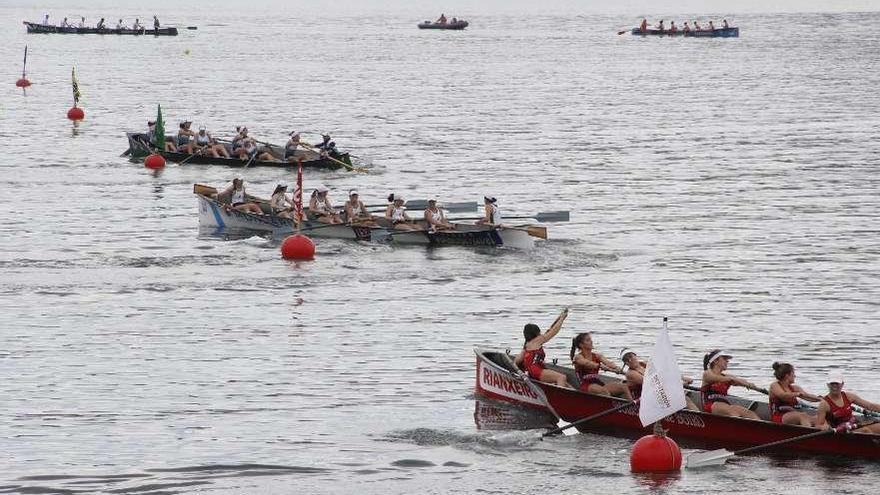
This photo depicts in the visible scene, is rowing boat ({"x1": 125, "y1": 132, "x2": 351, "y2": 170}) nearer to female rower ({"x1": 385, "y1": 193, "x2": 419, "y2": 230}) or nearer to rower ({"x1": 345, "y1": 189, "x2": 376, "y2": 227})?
rower ({"x1": 345, "y1": 189, "x2": 376, "y2": 227})

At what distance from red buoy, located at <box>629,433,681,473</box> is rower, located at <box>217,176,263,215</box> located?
31.6 metres

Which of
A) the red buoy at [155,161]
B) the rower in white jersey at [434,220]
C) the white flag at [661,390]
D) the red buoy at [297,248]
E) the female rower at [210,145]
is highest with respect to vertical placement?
the female rower at [210,145]

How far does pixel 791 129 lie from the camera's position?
358 feet

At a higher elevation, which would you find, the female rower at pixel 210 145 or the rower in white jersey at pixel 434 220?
the female rower at pixel 210 145

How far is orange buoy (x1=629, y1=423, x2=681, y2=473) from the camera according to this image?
31719 mm

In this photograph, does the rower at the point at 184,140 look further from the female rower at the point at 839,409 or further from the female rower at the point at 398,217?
the female rower at the point at 839,409

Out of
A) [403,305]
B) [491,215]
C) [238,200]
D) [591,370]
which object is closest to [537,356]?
[591,370]

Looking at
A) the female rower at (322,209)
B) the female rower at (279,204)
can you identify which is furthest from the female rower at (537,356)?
the female rower at (279,204)

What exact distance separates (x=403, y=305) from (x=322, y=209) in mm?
12175

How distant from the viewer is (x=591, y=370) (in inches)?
1396

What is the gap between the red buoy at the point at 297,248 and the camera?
56.0m

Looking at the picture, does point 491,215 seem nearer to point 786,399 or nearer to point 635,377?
point 635,377

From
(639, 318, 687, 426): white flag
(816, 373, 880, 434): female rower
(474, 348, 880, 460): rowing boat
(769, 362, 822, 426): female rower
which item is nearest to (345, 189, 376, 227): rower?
(474, 348, 880, 460): rowing boat

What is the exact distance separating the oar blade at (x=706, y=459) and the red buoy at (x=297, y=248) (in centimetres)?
2572
